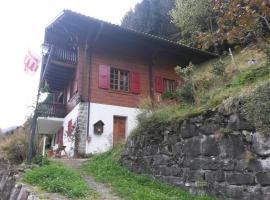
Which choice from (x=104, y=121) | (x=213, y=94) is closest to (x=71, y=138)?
(x=104, y=121)

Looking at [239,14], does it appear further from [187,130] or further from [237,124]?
[187,130]

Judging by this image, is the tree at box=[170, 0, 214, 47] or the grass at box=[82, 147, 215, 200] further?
the tree at box=[170, 0, 214, 47]

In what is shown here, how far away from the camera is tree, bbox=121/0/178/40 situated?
28047 mm

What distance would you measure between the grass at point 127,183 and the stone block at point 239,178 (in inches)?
25.7

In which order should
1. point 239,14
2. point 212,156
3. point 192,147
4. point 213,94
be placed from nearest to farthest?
point 239,14, point 212,156, point 192,147, point 213,94

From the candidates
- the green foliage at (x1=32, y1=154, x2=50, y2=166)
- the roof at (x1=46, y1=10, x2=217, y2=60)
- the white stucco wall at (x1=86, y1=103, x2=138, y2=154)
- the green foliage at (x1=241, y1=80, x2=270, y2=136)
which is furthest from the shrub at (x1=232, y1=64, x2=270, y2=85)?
the roof at (x1=46, y1=10, x2=217, y2=60)

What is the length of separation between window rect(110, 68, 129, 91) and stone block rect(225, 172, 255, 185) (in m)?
11.7

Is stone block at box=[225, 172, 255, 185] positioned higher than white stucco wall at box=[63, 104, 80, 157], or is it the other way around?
white stucco wall at box=[63, 104, 80, 157]

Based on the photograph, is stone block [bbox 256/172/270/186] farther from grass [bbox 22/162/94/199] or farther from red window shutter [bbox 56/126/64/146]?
red window shutter [bbox 56/126/64/146]

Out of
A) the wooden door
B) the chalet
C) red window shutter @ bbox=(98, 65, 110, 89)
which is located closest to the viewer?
the chalet

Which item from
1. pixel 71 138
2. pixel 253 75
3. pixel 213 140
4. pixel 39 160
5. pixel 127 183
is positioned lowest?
pixel 127 183

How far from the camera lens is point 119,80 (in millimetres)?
18703

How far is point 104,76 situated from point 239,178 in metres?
12.0

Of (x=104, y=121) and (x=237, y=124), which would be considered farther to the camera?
(x=104, y=121)
